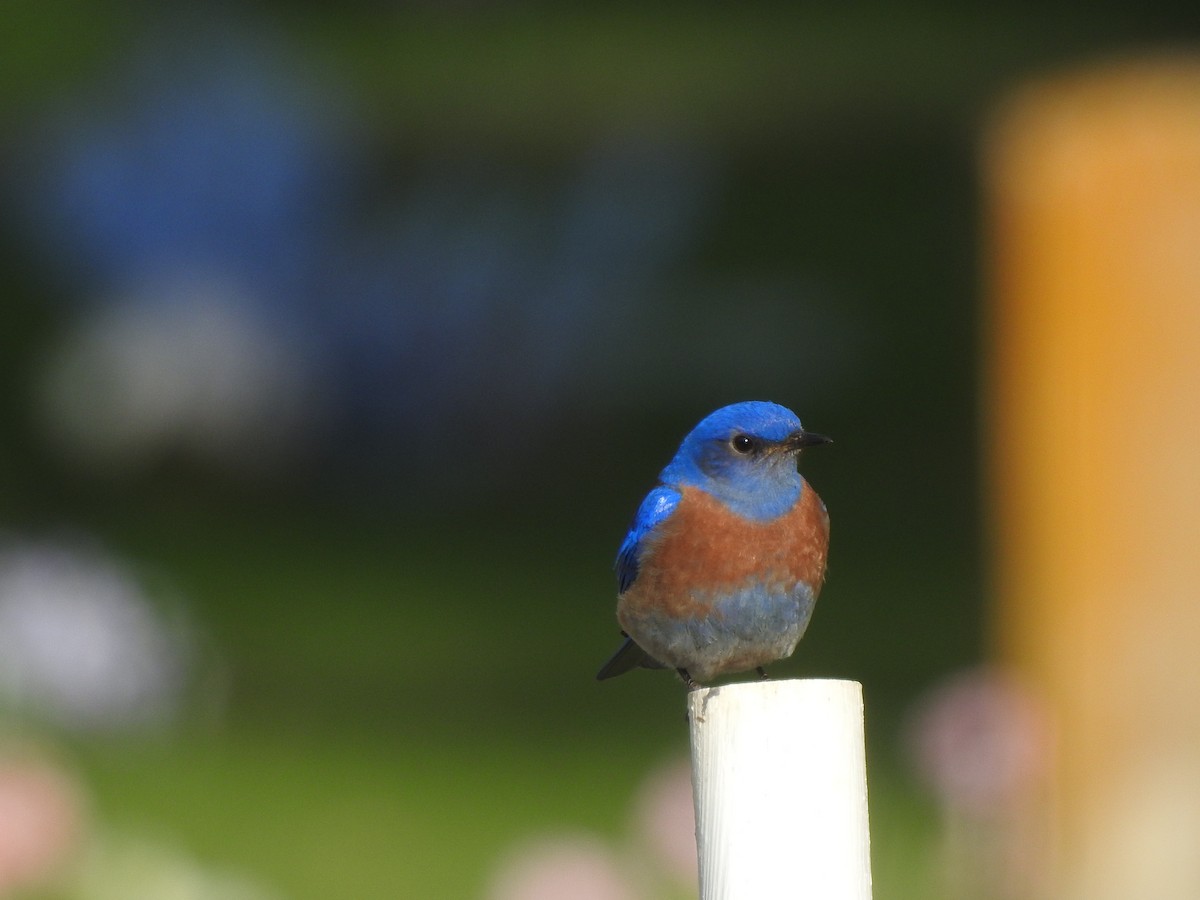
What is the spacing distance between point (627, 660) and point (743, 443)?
1.65 feet

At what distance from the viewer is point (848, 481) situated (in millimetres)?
10883

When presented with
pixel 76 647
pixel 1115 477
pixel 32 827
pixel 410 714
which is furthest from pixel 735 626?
pixel 410 714

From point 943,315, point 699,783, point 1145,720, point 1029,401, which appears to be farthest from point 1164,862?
point 943,315

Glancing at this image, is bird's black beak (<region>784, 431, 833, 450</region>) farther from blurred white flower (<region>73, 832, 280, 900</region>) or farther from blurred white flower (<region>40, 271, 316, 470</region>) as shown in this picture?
blurred white flower (<region>40, 271, 316, 470</region>)

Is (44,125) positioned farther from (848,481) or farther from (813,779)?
(813,779)

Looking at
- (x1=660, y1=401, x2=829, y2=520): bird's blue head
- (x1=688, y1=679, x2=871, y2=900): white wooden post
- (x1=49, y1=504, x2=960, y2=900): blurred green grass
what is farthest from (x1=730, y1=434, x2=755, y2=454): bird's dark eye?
(x1=49, y1=504, x2=960, y2=900): blurred green grass

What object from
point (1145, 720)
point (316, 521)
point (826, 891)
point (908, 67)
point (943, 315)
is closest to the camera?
point (826, 891)

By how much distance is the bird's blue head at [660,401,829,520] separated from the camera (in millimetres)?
3109

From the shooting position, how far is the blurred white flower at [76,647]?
639 centimetres

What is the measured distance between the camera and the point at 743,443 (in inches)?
124

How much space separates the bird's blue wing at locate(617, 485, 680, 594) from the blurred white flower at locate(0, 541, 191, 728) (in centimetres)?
358

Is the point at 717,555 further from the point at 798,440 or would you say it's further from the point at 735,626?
the point at 798,440

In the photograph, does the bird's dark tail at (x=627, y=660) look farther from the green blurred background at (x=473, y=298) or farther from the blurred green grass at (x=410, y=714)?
the green blurred background at (x=473, y=298)

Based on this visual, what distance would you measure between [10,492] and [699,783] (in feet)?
30.3
